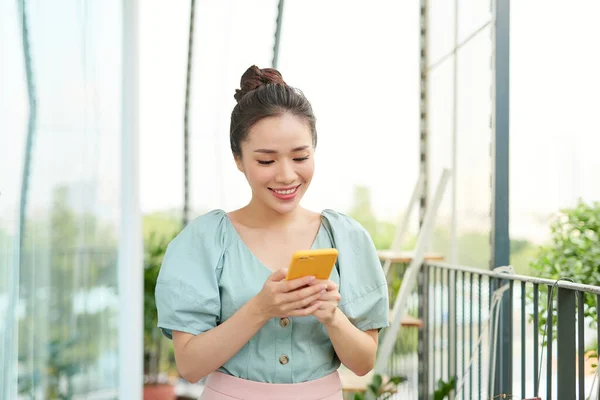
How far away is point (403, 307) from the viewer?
310 cm

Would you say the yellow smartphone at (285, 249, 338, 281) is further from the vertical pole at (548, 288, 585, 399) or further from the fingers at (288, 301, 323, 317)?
the vertical pole at (548, 288, 585, 399)

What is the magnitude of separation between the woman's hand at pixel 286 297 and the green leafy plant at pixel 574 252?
1459 millimetres

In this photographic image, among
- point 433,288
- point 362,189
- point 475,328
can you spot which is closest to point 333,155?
point 362,189

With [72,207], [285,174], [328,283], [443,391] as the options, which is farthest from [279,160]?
[443,391]

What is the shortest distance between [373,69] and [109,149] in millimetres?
2459

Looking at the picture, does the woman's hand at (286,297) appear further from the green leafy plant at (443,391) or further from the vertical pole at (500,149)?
the green leafy plant at (443,391)

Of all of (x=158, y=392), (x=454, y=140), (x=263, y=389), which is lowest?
(x=158, y=392)

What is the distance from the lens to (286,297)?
1.06 meters

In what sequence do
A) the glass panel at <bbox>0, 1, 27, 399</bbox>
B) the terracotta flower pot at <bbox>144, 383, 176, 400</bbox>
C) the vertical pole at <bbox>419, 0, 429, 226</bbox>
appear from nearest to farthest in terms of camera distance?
1. the glass panel at <bbox>0, 1, 27, 399</bbox>
2. the vertical pole at <bbox>419, 0, 429, 226</bbox>
3. the terracotta flower pot at <bbox>144, 383, 176, 400</bbox>

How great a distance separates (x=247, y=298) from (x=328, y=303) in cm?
15

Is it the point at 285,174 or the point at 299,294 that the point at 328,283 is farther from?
the point at 285,174

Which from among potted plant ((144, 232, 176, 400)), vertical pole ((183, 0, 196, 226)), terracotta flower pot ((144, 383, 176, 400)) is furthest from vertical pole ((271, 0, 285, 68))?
terracotta flower pot ((144, 383, 176, 400))

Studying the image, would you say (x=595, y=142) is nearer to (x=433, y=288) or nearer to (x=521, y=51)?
(x=521, y=51)

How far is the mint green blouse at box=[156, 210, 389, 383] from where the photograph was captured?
45.6 inches
